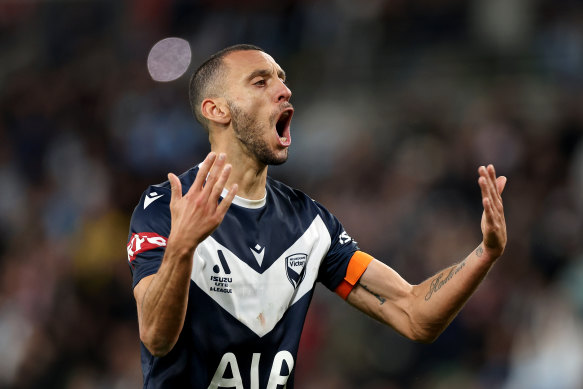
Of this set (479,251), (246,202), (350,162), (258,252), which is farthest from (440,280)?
(350,162)

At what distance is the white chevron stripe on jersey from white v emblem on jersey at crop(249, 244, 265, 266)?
2.4 inches

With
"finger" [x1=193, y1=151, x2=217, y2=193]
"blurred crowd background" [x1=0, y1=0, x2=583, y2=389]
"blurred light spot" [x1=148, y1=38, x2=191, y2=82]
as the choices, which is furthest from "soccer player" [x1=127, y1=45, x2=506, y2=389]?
"blurred light spot" [x1=148, y1=38, x2=191, y2=82]

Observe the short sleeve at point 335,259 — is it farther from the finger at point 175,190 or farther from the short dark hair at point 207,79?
the finger at point 175,190

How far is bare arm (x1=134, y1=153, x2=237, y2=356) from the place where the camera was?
11.7 feet

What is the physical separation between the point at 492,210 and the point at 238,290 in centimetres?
117

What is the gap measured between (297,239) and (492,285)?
4409 millimetres

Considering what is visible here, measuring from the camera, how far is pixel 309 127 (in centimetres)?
1208

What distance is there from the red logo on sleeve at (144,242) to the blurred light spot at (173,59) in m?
9.55

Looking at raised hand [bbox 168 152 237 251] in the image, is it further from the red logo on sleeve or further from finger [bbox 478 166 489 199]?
finger [bbox 478 166 489 199]

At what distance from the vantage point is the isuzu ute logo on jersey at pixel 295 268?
4383 millimetres

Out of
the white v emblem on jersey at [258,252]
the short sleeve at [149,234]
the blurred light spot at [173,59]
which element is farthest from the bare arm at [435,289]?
the blurred light spot at [173,59]

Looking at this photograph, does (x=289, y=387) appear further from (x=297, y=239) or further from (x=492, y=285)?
(x=492, y=285)

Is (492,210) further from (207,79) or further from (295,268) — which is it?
(207,79)

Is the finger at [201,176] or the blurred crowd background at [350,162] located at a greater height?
the finger at [201,176]
